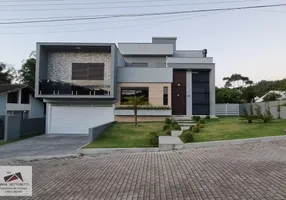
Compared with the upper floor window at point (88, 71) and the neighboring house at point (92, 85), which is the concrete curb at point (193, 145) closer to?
the neighboring house at point (92, 85)

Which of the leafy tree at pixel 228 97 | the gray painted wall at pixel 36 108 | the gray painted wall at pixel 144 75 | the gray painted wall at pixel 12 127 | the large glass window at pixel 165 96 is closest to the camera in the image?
the gray painted wall at pixel 12 127

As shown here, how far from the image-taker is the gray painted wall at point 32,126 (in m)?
18.9

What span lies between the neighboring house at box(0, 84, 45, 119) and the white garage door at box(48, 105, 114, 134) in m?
5.83

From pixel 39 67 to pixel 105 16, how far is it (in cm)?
905

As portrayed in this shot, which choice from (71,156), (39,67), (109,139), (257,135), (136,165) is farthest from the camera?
(39,67)

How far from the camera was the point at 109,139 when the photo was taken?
1260 centimetres

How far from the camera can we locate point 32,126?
20359 mm

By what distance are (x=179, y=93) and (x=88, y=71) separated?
897 centimetres

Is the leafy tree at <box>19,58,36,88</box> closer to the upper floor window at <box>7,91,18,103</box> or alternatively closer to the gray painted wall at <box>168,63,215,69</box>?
the upper floor window at <box>7,91,18,103</box>

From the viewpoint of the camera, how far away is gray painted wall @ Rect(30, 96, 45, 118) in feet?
92.8

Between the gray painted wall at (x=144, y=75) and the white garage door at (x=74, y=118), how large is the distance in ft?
11.9

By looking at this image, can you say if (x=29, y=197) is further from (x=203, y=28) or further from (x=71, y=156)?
(x=203, y=28)

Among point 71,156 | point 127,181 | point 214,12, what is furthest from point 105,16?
point 127,181

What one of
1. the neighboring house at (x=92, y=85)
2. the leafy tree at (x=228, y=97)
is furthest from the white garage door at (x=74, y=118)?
the leafy tree at (x=228, y=97)
